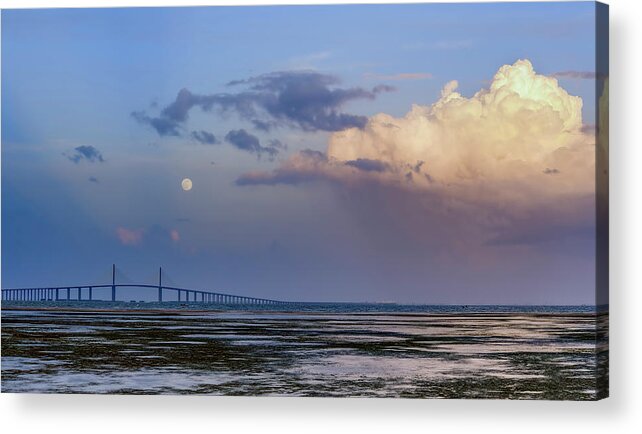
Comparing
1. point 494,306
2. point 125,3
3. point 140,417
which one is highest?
point 125,3

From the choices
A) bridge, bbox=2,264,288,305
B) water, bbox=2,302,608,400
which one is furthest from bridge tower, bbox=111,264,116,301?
water, bbox=2,302,608,400

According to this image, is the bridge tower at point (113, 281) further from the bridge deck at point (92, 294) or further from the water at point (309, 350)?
the water at point (309, 350)

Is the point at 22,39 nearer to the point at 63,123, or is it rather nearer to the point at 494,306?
the point at 63,123

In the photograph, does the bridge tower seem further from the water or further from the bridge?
the water

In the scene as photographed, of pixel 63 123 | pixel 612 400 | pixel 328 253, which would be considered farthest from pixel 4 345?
pixel 612 400

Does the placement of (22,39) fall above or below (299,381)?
above

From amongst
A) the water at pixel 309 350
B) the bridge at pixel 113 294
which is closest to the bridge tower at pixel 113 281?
the bridge at pixel 113 294
